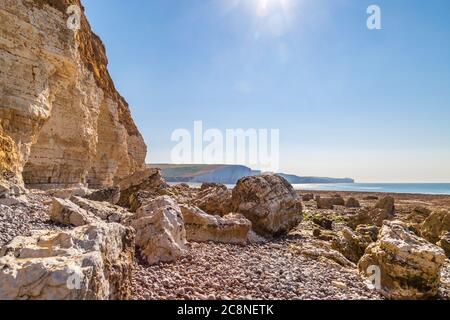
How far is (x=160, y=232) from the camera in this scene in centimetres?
760

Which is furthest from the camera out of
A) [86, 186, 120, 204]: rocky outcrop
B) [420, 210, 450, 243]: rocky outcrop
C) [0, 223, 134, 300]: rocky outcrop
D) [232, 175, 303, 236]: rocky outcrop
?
[86, 186, 120, 204]: rocky outcrop

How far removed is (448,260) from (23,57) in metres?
20.8

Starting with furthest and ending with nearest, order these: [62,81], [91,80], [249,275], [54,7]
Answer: [91,80], [62,81], [54,7], [249,275]

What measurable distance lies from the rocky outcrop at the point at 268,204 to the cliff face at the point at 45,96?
31.0 ft

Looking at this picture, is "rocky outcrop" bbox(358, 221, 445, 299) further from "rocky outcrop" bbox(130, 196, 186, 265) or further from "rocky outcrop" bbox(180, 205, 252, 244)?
"rocky outcrop" bbox(130, 196, 186, 265)

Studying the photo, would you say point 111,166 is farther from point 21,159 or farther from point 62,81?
point 21,159

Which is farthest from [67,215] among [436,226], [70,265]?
[436,226]

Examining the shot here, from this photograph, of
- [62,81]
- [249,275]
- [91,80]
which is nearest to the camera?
[249,275]

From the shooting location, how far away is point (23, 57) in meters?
14.8

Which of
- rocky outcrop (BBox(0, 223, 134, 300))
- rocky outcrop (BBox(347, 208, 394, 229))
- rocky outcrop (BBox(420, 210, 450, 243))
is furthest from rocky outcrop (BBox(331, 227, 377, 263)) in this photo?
rocky outcrop (BBox(0, 223, 134, 300))

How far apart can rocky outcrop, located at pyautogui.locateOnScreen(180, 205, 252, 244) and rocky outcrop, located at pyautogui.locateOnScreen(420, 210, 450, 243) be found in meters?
10.5

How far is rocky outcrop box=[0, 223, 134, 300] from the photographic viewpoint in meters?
3.49

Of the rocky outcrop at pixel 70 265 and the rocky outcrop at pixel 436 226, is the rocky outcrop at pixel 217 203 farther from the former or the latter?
the rocky outcrop at pixel 436 226
